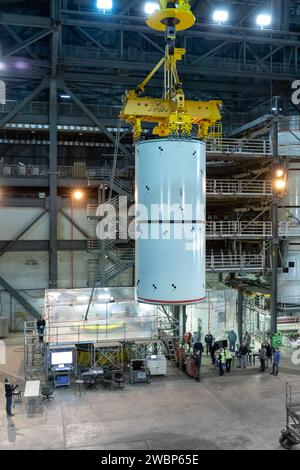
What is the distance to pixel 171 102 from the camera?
1459 centimetres

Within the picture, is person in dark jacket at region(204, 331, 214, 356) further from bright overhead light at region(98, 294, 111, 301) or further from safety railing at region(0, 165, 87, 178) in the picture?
safety railing at region(0, 165, 87, 178)

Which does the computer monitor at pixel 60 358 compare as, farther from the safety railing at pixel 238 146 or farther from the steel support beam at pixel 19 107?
the steel support beam at pixel 19 107

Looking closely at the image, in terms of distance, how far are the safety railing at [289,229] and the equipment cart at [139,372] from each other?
10.5 meters

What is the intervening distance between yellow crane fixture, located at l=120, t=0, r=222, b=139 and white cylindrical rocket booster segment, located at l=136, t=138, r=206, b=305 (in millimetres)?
1266

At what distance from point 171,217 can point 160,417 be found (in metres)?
7.54

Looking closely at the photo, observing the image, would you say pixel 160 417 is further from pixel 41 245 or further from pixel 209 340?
pixel 41 245

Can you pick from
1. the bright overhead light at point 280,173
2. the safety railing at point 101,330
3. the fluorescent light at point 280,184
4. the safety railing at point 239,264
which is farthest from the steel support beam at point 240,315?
the bright overhead light at point 280,173

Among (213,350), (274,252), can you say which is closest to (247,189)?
(274,252)

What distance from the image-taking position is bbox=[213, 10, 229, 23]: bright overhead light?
105 ft

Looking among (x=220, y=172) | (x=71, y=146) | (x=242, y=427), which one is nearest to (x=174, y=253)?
(x=242, y=427)

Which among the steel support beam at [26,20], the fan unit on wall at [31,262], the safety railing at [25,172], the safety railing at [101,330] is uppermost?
the steel support beam at [26,20]

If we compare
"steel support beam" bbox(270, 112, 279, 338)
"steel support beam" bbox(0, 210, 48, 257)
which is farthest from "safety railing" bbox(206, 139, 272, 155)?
"steel support beam" bbox(0, 210, 48, 257)

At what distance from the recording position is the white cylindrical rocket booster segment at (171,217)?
43.2 feet

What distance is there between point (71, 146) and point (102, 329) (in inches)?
Result: 710
